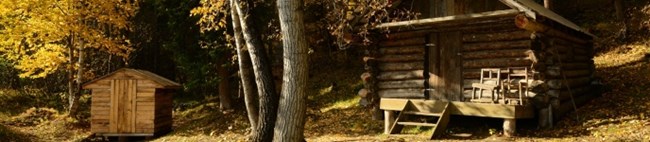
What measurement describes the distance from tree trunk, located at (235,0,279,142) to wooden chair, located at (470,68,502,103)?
17.4ft

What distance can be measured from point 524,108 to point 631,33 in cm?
1431

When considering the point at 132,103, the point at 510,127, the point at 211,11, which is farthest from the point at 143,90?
the point at 510,127

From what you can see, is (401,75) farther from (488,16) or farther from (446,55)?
(488,16)

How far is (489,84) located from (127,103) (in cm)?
1044

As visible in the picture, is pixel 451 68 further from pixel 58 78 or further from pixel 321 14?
pixel 58 78

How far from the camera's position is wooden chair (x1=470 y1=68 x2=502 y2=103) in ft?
41.3

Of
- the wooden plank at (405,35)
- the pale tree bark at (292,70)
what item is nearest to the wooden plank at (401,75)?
the wooden plank at (405,35)

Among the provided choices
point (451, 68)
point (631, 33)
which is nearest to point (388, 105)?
point (451, 68)

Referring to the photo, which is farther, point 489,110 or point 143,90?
point 143,90

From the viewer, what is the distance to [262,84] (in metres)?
10.4

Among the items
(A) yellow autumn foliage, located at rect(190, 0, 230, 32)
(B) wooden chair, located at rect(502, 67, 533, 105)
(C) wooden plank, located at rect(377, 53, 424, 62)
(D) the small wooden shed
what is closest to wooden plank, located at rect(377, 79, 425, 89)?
(C) wooden plank, located at rect(377, 53, 424, 62)

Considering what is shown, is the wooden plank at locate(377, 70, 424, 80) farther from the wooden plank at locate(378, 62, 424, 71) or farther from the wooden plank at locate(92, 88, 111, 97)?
the wooden plank at locate(92, 88, 111, 97)

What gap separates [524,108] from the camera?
482 inches

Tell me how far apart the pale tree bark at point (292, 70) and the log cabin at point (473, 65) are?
170 inches
